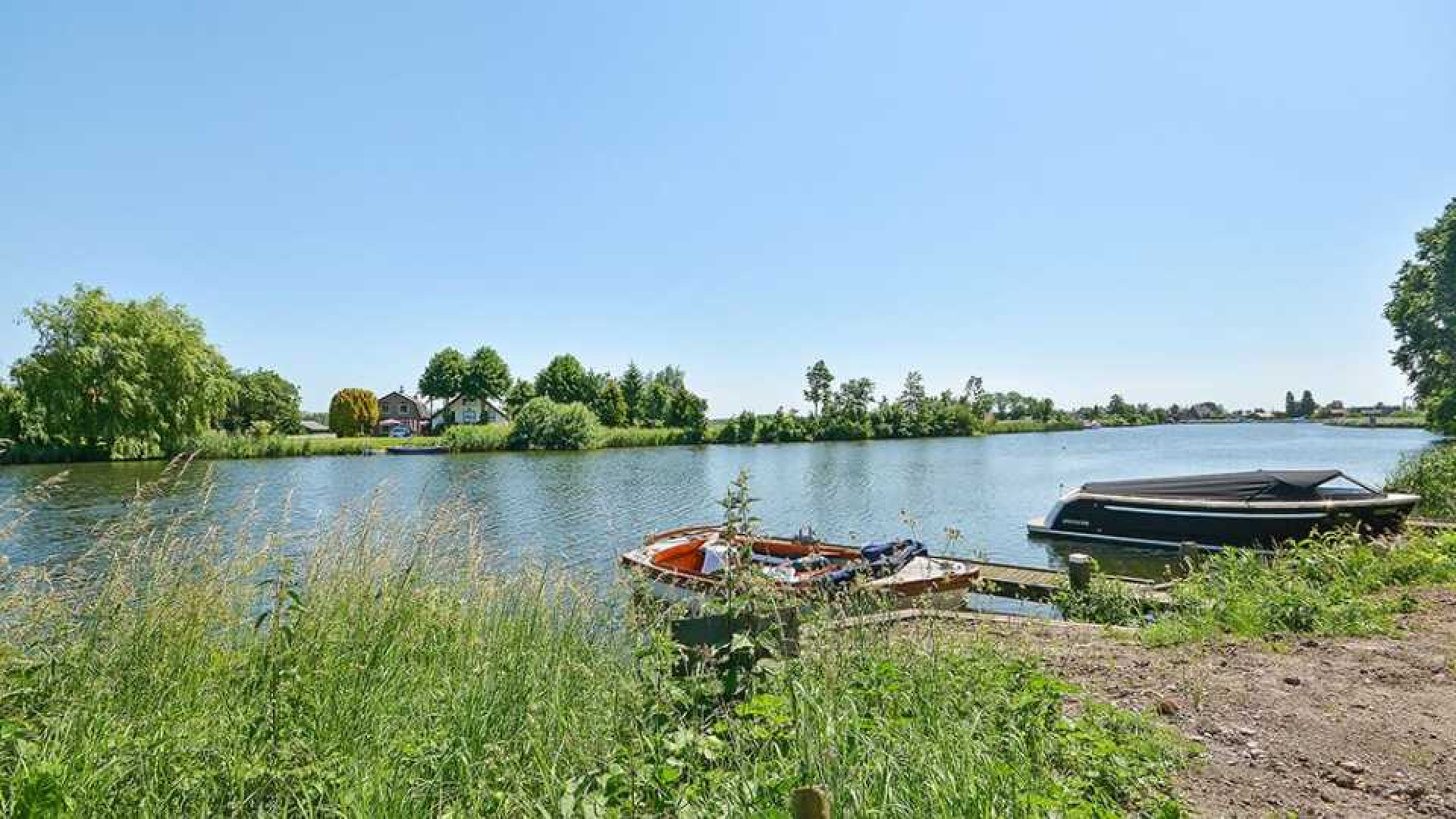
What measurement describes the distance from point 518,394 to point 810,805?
79984mm

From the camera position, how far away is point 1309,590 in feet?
20.7

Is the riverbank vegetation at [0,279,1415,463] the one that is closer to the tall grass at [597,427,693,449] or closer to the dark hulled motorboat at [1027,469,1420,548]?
the tall grass at [597,427,693,449]

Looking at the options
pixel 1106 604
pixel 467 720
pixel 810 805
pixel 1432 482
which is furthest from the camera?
pixel 1432 482

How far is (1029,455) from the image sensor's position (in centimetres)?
5059

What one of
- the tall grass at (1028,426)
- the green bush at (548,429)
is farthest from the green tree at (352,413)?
the tall grass at (1028,426)

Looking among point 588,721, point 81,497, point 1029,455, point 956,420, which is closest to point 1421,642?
point 588,721

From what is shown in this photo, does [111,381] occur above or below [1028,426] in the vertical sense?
above

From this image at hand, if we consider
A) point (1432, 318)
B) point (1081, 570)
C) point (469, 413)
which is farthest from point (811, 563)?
point (469, 413)

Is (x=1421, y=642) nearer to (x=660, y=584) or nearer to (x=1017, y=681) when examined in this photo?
(x=1017, y=681)

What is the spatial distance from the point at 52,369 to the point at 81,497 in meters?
20.6

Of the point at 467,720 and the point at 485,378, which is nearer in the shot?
the point at 467,720

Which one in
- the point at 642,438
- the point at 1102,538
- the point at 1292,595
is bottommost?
the point at 1102,538

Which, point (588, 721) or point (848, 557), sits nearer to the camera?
point (588, 721)

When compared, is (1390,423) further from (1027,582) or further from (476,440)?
(476,440)
